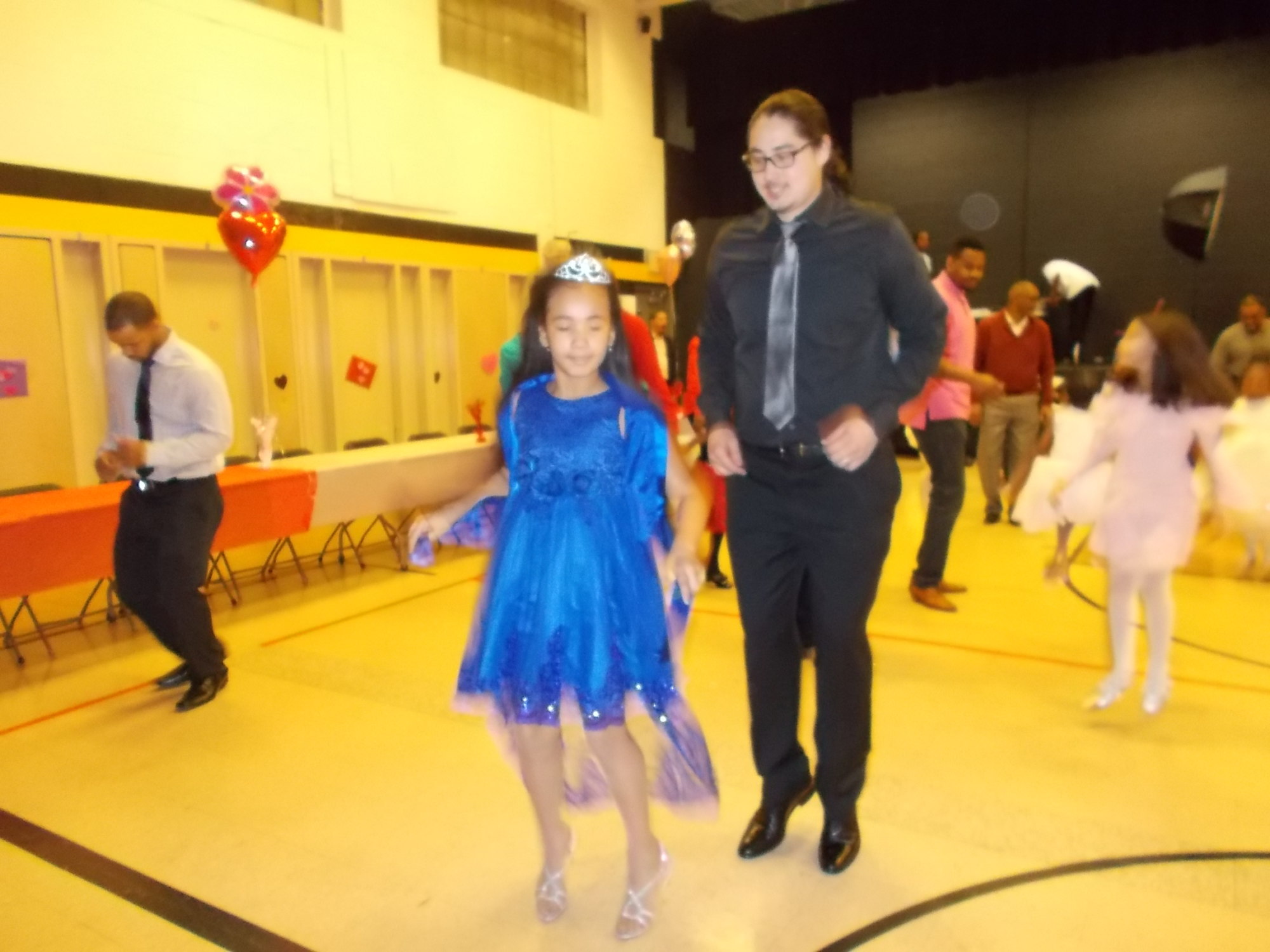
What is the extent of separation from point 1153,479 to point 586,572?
2.17m

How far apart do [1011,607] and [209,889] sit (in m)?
3.75

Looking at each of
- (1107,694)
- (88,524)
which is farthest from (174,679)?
(1107,694)

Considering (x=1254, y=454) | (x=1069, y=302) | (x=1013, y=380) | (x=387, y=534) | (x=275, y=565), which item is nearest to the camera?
(x=1254, y=454)

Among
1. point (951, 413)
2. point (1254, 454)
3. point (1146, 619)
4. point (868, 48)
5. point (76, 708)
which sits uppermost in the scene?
point (868, 48)

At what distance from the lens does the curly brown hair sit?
2.96 m

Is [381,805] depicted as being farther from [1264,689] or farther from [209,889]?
[1264,689]

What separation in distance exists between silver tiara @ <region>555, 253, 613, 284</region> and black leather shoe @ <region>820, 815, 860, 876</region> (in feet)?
4.69

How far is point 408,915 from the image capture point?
7.17ft

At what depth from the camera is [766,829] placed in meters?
2.39

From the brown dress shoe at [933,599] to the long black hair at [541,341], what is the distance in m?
3.02

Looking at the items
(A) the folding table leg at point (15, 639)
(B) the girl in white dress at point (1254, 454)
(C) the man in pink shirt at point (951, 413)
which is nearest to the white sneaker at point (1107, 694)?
(C) the man in pink shirt at point (951, 413)

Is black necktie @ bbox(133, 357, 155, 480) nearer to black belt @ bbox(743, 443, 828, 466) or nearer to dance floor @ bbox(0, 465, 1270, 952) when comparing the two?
dance floor @ bbox(0, 465, 1270, 952)

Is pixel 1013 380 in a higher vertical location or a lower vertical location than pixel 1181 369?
lower

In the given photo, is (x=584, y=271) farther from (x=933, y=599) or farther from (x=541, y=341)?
(x=933, y=599)
